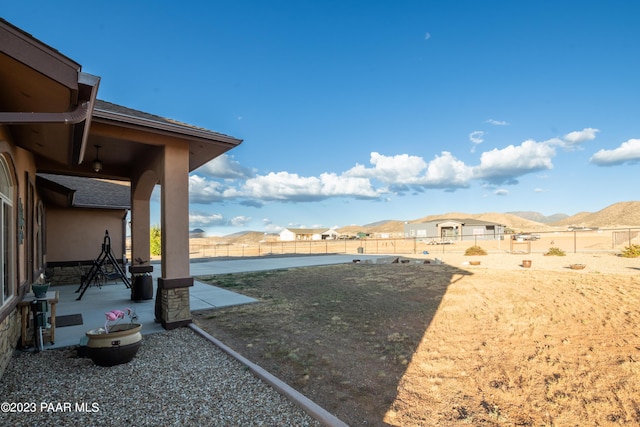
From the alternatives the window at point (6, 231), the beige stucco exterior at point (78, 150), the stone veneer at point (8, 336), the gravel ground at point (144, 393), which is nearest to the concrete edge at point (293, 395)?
the gravel ground at point (144, 393)

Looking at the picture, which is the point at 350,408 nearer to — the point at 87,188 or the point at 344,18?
the point at 87,188

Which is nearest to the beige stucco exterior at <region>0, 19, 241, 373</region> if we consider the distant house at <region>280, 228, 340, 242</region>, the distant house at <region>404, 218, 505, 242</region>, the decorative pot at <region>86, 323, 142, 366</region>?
the decorative pot at <region>86, 323, 142, 366</region>

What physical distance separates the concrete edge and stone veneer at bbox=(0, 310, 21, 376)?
2655 millimetres

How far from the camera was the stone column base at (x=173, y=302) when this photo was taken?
244 inches

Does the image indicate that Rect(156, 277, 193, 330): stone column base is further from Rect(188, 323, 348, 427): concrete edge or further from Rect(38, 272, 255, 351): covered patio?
Rect(188, 323, 348, 427): concrete edge

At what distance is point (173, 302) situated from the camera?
20.6ft

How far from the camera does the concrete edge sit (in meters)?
3.14

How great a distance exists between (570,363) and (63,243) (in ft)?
47.8

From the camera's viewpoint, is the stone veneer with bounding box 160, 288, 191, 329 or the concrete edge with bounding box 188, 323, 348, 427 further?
the stone veneer with bounding box 160, 288, 191, 329

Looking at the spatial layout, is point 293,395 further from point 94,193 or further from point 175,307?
point 94,193

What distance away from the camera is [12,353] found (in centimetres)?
479

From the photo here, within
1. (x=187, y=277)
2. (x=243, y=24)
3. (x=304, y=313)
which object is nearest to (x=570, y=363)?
(x=304, y=313)

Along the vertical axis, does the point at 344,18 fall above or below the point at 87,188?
above

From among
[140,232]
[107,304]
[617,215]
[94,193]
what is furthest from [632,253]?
[617,215]
